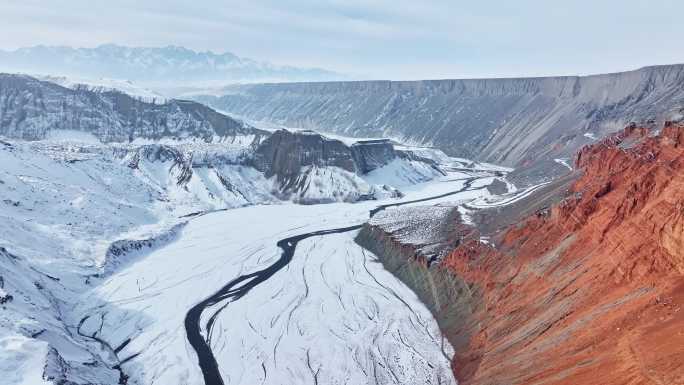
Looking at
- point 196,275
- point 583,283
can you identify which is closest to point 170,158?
point 196,275

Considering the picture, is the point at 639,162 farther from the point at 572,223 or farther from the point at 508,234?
the point at 508,234

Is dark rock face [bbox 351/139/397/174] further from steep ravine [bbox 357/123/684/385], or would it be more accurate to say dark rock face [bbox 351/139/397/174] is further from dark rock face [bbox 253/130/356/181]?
steep ravine [bbox 357/123/684/385]

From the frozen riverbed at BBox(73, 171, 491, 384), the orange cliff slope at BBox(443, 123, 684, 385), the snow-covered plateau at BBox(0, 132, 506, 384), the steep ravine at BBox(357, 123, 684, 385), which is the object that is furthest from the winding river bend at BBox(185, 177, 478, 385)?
the orange cliff slope at BBox(443, 123, 684, 385)

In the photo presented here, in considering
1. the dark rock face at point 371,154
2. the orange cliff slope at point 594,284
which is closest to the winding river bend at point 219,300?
the orange cliff slope at point 594,284

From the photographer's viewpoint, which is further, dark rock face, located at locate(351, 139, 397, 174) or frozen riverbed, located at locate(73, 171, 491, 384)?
dark rock face, located at locate(351, 139, 397, 174)

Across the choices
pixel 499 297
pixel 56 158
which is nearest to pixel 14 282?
pixel 499 297

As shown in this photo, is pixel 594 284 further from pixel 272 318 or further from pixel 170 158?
pixel 170 158
